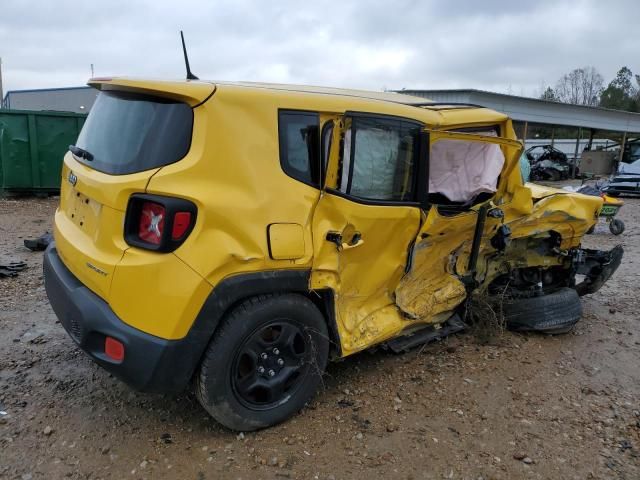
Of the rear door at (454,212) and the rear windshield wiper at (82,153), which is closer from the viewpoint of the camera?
the rear windshield wiper at (82,153)

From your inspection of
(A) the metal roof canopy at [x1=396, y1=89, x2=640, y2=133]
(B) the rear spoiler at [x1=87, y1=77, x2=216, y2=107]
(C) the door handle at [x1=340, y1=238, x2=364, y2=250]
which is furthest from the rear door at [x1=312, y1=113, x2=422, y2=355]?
(A) the metal roof canopy at [x1=396, y1=89, x2=640, y2=133]

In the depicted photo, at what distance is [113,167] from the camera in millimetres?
2656

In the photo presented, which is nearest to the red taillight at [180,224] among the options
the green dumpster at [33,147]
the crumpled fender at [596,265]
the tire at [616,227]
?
the crumpled fender at [596,265]

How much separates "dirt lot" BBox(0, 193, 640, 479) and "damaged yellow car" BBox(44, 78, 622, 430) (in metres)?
0.25

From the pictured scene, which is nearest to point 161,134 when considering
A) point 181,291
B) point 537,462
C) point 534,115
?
point 181,291

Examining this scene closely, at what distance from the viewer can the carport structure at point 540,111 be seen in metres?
17.6

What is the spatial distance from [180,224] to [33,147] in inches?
439

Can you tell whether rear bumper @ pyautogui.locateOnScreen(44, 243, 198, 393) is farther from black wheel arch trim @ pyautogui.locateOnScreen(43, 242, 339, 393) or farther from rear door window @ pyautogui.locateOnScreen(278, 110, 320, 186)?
rear door window @ pyautogui.locateOnScreen(278, 110, 320, 186)

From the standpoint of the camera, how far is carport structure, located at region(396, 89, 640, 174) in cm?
1759

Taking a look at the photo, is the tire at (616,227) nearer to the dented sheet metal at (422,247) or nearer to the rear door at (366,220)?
the dented sheet metal at (422,247)

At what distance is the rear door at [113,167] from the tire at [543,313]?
3100 mm

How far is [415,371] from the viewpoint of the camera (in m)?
3.66

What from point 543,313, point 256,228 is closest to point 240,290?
point 256,228

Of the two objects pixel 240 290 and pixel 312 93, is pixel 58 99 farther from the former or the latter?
pixel 240 290
